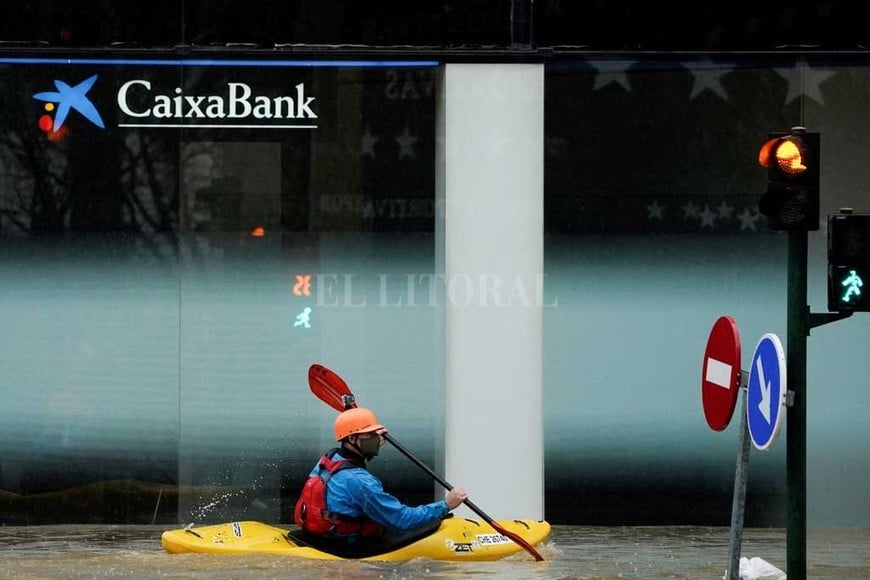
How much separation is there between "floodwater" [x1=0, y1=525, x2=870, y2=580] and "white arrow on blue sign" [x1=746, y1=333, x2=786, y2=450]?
2459 mm

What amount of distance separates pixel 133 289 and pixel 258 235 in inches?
41.3

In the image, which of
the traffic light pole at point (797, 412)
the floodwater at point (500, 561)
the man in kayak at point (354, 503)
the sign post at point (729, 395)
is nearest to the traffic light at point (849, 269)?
the traffic light pole at point (797, 412)

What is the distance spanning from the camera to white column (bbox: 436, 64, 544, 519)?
42.7 feet

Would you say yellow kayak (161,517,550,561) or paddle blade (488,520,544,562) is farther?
paddle blade (488,520,544,562)

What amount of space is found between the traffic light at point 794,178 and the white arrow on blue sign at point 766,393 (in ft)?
2.67

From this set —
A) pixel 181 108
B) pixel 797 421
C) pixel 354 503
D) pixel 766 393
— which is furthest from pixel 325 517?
pixel 181 108

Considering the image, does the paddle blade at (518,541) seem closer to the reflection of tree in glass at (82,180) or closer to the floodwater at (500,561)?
the floodwater at (500,561)

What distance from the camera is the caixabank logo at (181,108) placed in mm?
13031

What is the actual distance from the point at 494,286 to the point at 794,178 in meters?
4.21

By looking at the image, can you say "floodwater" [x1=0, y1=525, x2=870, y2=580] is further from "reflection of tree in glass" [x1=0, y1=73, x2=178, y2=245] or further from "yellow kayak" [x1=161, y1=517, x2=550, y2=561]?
"reflection of tree in glass" [x1=0, y1=73, x2=178, y2=245]

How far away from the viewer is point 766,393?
8.52 metres

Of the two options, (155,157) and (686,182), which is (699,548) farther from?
(155,157)

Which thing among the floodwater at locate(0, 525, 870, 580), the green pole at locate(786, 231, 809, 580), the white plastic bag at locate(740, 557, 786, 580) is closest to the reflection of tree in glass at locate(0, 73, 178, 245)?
the floodwater at locate(0, 525, 870, 580)

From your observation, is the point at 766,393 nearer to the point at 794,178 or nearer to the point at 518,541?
the point at 794,178
